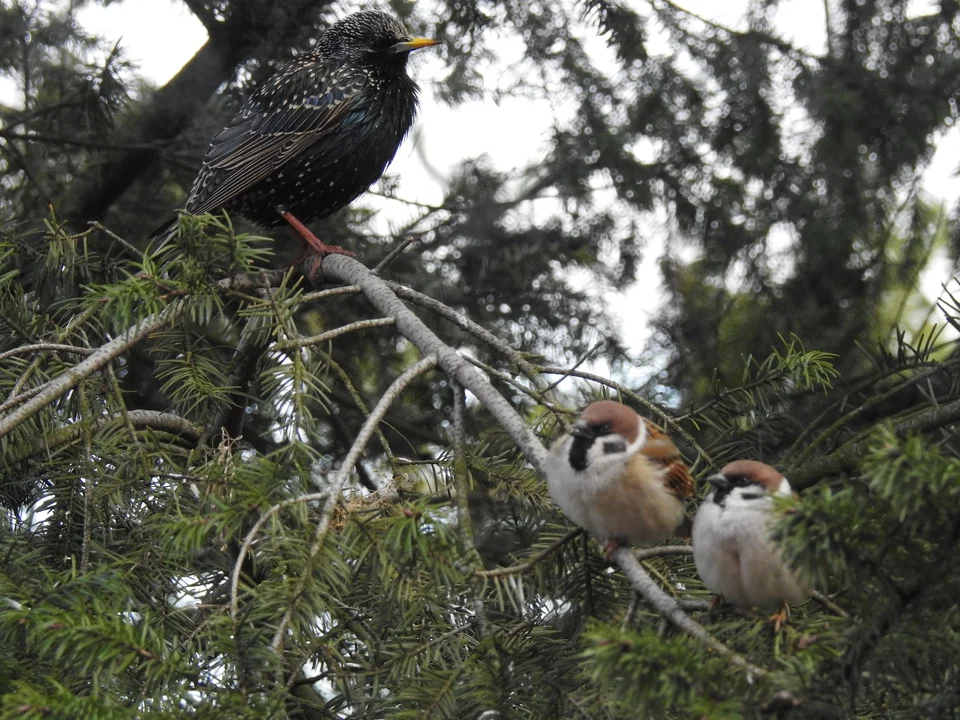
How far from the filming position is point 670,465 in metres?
2.12

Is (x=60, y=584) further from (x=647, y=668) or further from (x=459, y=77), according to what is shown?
(x=459, y=77)

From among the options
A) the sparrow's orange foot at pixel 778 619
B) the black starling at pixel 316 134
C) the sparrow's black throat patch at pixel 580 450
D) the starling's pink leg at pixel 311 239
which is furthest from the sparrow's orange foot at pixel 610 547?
the black starling at pixel 316 134

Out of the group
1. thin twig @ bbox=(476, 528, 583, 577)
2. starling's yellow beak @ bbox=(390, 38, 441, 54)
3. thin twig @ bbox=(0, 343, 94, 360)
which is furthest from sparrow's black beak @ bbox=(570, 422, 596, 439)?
starling's yellow beak @ bbox=(390, 38, 441, 54)

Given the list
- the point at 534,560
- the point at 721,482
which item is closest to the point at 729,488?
the point at 721,482

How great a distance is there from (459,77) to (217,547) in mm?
2644

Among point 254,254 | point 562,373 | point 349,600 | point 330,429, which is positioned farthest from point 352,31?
point 349,600

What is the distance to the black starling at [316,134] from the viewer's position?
393 cm

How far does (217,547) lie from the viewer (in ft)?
7.60

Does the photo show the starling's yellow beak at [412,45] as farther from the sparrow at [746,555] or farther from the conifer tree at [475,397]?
the sparrow at [746,555]

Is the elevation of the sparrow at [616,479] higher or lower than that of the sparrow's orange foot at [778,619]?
higher

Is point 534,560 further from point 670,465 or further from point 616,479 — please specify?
point 670,465

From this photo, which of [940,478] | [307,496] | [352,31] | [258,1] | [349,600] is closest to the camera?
[940,478]

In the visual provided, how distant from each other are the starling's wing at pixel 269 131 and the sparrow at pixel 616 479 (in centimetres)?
231

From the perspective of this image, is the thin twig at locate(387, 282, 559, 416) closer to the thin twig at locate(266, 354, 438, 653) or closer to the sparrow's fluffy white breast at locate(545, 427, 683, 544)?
the sparrow's fluffy white breast at locate(545, 427, 683, 544)
